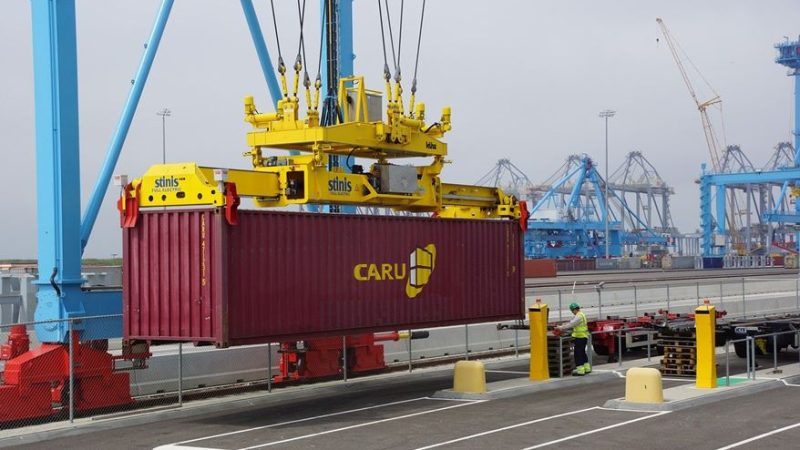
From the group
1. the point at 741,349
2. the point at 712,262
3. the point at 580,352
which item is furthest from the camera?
the point at 712,262

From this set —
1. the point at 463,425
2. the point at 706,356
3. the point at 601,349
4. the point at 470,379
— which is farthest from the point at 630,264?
the point at 463,425

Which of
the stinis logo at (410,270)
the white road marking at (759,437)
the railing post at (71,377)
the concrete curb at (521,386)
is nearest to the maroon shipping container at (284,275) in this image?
the stinis logo at (410,270)

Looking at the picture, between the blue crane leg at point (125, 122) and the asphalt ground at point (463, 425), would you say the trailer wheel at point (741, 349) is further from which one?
the blue crane leg at point (125, 122)

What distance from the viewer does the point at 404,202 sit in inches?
839

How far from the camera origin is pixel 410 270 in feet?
67.4

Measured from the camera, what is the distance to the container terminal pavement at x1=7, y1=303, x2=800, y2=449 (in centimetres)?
1509

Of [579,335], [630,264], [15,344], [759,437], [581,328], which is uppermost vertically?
[630,264]

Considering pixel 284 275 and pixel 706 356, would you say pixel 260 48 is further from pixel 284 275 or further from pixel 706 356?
pixel 706 356

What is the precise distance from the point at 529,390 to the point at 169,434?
736 cm

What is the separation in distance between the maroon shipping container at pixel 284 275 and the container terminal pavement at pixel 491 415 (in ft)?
4.68

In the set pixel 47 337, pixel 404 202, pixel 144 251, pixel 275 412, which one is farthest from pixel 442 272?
pixel 47 337

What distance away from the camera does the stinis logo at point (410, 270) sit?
64.4 ft

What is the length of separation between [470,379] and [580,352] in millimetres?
3941

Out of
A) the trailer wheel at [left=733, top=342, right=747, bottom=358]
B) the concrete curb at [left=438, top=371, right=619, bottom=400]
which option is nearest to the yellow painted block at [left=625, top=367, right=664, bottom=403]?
the concrete curb at [left=438, top=371, right=619, bottom=400]
